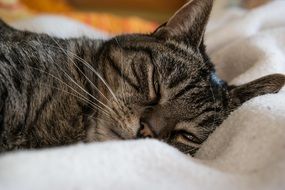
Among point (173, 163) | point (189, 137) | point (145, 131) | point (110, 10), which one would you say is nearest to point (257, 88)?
point (189, 137)

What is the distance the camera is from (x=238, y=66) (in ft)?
5.38

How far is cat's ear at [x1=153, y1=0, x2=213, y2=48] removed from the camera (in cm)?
128

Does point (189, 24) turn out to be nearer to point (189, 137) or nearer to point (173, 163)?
point (189, 137)

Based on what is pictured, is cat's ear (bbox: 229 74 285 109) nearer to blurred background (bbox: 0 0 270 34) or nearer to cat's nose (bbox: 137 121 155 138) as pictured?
cat's nose (bbox: 137 121 155 138)

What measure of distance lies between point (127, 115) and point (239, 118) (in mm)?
281

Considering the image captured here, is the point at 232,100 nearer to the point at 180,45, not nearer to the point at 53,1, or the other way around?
the point at 180,45

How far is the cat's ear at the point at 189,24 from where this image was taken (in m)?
1.28

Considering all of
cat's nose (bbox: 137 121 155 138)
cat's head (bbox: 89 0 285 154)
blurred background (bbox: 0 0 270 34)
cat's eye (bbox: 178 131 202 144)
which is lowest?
blurred background (bbox: 0 0 270 34)

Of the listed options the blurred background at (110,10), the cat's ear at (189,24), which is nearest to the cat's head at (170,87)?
the cat's ear at (189,24)

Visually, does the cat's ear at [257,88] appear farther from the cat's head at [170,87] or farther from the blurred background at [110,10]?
the blurred background at [110,10]

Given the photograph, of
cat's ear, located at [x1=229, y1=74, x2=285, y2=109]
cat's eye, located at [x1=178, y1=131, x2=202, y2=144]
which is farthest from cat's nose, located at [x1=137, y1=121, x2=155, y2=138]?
cat's ear, located at [x1=229, y1=74, x2=285, y2=109]

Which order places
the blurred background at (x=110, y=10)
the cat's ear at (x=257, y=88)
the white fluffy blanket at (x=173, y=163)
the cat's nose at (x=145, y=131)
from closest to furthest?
1. the white fluffy blanket at (x=173, y=163)
2. the cat's nose at (x=145, y=131)
3. the cat's ear at (x=257, y=88)
4. the blurred background at (x=110, y=10)

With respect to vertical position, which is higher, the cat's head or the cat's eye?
the cat's head

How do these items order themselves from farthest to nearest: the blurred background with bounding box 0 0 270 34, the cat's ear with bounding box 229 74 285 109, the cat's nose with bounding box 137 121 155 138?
1. the blurred background with bounding box 0 0 270 34
2. the cat's ear with bounding box 229 74 285 109
3. the cat's nose with bounding box 137 121 155 138
